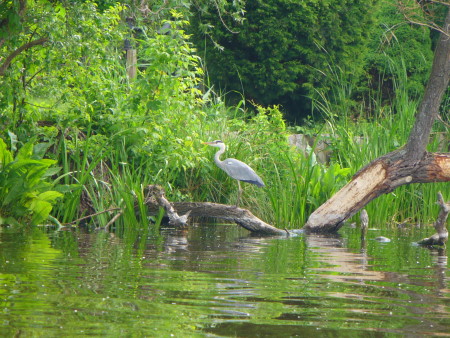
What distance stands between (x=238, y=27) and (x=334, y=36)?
6.83 feet

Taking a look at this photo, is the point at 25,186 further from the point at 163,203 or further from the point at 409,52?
the point at 409,52

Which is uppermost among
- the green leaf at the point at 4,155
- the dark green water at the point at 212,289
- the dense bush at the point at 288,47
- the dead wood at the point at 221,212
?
the dense bush at the point at 288,47

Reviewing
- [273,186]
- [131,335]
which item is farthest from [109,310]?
[273,186]

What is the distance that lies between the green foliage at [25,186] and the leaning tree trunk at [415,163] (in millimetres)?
3855

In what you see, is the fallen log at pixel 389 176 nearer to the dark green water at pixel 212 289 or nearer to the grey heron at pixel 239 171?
the grey heron at pixel 239 171

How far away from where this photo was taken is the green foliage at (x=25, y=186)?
28.1 ft

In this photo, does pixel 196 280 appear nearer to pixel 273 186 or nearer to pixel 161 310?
pixel 161 310

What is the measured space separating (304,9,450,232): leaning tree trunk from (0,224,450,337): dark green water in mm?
1851

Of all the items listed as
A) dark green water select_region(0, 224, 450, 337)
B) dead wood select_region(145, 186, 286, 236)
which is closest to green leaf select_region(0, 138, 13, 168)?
dark green water select_region(0, 224, 450, 337)

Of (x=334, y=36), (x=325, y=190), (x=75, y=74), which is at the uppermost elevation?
(x=334, y=36)

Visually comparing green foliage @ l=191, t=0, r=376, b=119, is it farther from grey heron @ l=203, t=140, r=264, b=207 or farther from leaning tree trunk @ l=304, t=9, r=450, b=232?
leaning tree trunk @ l=304, t=9, r=450, b=232

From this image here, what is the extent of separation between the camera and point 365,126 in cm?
1293

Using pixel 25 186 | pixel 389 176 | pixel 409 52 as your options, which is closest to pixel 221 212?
pixel 389 176

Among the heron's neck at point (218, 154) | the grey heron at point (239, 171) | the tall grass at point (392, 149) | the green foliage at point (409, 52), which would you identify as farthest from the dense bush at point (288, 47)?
the grey heron at point (239, 171)
